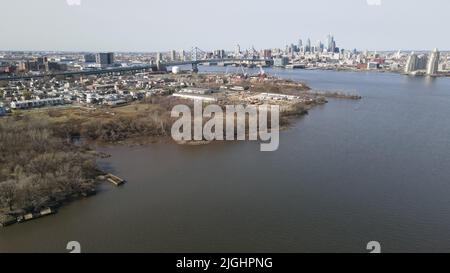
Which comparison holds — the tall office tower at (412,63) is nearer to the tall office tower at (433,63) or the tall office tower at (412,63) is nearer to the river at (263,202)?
the tall office tower at (433,63)

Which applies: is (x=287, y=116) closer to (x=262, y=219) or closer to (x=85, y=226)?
(x=262, y=219)

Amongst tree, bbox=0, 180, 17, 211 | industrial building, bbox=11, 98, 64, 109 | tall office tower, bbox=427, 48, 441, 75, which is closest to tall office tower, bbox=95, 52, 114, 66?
industrial building, bbox=11, 98, 64, 109

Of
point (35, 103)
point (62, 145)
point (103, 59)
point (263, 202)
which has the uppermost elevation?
point (103, 59)

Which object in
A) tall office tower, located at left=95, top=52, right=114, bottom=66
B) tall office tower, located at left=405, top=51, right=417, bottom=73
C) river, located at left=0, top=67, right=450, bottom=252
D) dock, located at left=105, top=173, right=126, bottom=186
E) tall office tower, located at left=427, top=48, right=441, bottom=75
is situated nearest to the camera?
river, located at left=0, top=67, right=450, bottom=252

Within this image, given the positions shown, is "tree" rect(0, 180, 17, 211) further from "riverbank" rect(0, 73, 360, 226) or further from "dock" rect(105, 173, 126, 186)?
"dock" rect(105, 173, 126, 186)

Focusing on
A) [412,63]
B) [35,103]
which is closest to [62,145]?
[35,103]

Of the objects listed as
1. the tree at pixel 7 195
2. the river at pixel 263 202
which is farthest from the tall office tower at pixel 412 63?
the tree at pixel 7 195

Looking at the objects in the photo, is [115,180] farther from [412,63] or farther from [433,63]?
[412,63]

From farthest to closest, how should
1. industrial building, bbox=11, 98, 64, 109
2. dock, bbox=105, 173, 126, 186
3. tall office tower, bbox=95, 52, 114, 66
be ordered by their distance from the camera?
1. tall office tower, bbox=95, 52, 114, 66
2. industrial building, bbox=11, 98, 64, 109
3. dock, bbox=105, 173, 126, 186
